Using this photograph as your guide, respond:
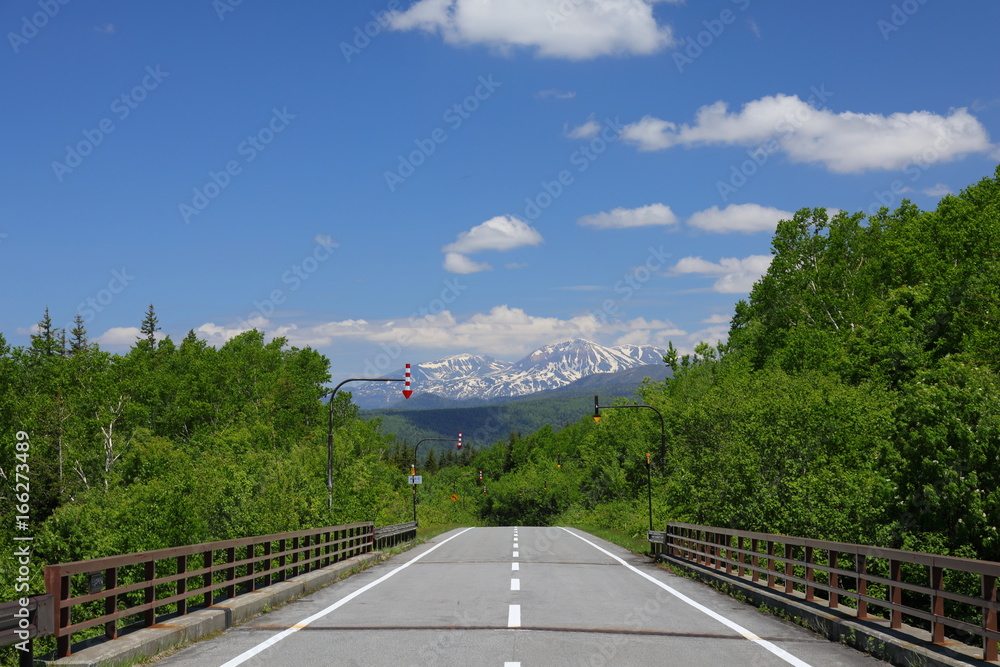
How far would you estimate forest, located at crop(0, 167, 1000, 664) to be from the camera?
19.8 metres

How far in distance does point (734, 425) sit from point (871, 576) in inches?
810

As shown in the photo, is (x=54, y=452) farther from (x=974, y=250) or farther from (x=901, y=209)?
(x=901, y=209)

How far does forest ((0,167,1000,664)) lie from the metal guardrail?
453cm

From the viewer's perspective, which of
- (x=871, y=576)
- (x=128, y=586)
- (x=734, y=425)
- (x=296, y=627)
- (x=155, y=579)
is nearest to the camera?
(x=128, y=586)

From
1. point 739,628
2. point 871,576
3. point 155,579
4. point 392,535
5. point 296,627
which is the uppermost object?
point 155,579

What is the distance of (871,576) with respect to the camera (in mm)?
10047

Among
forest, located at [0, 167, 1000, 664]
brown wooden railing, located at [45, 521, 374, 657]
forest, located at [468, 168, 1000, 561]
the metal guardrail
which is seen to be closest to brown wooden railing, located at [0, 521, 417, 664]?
brown wooden railing, located at [45, 521, 374, 657]

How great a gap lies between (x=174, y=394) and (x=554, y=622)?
65.1m

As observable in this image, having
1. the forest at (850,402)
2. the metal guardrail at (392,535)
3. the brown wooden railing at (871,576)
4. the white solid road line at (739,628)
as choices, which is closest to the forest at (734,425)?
the forest at (850,402)

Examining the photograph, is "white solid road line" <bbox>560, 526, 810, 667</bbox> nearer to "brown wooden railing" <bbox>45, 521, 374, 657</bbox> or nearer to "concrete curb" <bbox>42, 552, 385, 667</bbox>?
"concrete curb" <bbox>42, 552, 385, 667</bbox>

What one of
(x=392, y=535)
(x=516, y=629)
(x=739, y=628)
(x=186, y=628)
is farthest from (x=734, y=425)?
(x=186, y=628)

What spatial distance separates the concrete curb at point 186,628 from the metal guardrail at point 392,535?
13.0 m

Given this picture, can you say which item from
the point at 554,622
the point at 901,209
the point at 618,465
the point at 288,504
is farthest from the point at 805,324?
the point at 554,622

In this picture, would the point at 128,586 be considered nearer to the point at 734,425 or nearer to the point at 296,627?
the point at 296,627
